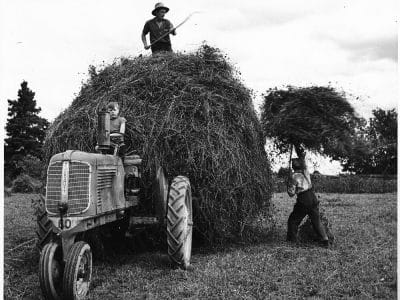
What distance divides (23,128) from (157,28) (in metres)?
22.0

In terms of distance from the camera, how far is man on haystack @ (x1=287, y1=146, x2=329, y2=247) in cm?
808

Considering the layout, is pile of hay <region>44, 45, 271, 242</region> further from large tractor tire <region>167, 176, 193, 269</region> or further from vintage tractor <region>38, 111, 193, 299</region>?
large tractor tire <region>167, 176, 193, 269</region>

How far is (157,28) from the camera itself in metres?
9.50

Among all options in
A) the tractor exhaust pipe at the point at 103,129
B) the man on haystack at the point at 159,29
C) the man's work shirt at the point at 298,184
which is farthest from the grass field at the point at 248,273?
the man on haystack at the point at 159,29

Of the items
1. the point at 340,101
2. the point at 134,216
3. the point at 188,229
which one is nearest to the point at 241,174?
the point at 188,229

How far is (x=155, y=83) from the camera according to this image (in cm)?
749

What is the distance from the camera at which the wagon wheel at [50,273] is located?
15.6ft

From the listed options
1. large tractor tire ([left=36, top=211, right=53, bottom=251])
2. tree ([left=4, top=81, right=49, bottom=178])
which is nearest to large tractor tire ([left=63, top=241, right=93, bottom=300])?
large tractor tire ([left=36, top=211, right=53, bottom=251])

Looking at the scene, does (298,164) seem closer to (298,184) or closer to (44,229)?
(298,184)

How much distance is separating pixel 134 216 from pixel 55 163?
6.83 ft

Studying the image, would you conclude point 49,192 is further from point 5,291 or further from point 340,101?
point 340,101

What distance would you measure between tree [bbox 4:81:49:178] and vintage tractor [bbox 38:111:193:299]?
22.7 meters

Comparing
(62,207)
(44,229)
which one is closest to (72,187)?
(62,207)

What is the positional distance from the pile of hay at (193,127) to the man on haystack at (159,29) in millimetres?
1495
